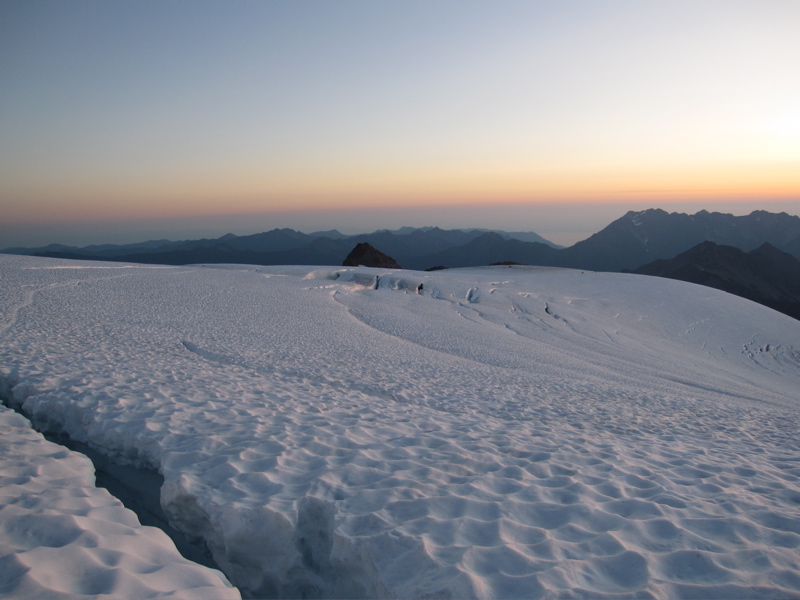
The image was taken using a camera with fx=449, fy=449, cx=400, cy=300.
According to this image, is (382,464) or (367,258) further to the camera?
(367,258)

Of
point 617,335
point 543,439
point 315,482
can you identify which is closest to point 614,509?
point 543,439

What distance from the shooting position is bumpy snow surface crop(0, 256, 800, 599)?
3.38 meters

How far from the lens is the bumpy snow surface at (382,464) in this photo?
3381 mm

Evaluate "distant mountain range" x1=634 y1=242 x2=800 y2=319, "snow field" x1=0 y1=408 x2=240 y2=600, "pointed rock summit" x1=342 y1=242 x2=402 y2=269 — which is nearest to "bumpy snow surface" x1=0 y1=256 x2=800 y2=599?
"snow field" x1=0 y1=408 x2=240 y2=600

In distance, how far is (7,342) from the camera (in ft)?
31.5

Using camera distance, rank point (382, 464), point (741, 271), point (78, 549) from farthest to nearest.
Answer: point (741, 271), point (382, 464), point (78, 549)

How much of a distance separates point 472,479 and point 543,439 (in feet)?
7.37

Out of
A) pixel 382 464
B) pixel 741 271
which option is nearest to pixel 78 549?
pixel 382 464

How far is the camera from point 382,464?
522 centimetres

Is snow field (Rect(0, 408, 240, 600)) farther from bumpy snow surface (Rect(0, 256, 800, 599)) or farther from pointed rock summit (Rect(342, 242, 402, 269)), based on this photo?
pointed rock summit (Rect(342, 242, 402, 269))

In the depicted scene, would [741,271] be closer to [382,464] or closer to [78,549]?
[382,464]

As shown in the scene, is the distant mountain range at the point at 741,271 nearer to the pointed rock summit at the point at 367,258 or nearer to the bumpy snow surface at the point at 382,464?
the pointed rock summit at the point at 367,258

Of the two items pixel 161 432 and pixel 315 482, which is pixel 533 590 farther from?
pixel 161 432

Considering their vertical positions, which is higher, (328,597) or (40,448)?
(40,448)
